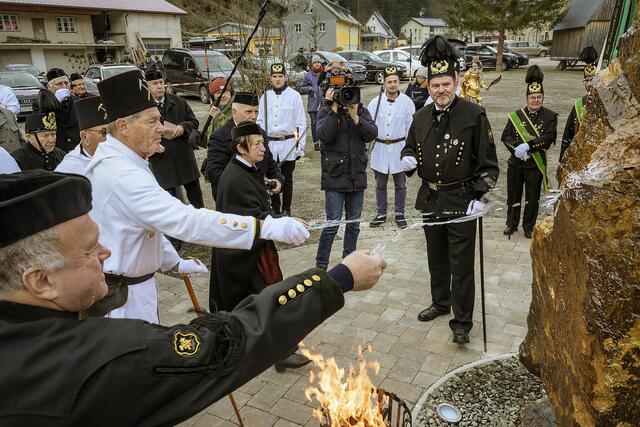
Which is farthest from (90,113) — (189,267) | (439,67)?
(439,67)

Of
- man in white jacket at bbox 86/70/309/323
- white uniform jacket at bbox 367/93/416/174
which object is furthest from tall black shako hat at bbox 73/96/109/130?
white uniform jacket at bbox 367/93/416/174

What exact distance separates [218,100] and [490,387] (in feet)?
16.4

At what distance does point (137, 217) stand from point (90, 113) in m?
1.97

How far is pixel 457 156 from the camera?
12.9ft

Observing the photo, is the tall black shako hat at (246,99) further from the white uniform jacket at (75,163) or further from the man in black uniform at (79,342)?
the man in black uniform at (79,342)

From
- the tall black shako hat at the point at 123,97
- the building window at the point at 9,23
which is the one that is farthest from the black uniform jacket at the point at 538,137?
the building window at the point at 9,23

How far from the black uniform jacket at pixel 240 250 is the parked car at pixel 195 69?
1645 cm

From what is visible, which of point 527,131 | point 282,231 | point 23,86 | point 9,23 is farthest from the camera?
point 9,23

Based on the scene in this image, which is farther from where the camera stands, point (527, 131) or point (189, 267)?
point (527, 131)

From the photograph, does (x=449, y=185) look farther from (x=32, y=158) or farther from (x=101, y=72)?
(x=101, y=72)

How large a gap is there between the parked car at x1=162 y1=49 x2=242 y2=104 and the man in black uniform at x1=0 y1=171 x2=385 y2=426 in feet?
61.1

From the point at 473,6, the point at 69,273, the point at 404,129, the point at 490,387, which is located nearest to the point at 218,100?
the point at 404,129

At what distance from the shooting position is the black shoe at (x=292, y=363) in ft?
12.7

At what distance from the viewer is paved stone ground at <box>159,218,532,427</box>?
11.4ft
